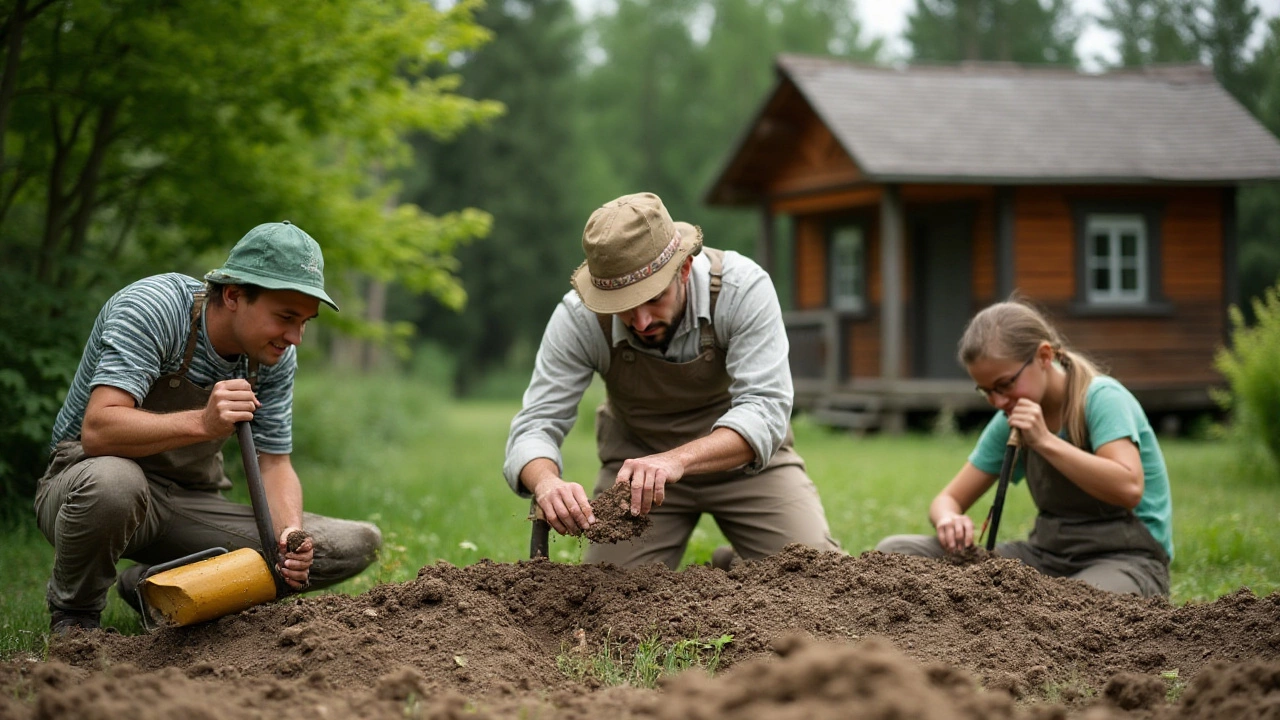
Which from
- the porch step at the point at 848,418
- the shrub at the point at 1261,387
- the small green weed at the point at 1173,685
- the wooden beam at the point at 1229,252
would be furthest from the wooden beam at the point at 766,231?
the small green weed at the point at 1173,685

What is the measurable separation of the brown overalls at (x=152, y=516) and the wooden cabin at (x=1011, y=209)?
10.2m

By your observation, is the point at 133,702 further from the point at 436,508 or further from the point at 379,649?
the point at 436,508

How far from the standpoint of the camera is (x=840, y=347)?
15.8 meters

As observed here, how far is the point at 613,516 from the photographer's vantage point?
3861 millimetres

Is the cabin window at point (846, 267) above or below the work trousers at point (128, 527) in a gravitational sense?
above

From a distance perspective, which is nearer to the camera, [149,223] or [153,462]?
[153,462]

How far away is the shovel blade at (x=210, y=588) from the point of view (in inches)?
140

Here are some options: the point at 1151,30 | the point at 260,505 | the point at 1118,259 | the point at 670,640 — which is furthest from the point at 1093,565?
the point at 1151,30

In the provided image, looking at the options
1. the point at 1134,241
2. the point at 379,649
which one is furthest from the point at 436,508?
the point at 1134,241

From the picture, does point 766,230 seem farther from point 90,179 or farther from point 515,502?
point 90,179

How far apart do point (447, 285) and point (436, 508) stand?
3.61 metres

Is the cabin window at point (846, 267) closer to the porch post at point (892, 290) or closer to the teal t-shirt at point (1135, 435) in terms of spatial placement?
the porch post at point (892, 290)

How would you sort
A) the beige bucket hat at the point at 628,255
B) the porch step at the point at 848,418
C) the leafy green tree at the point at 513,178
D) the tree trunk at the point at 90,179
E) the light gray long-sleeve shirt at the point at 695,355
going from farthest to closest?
the leafy green tree at the point at 513,178
the porch step at the point at 848,418
the tree trunk at the point at 90,179
the light gray long-sleeve shirt at the point at 695,355
the beige bucket hat at the point at 628,255

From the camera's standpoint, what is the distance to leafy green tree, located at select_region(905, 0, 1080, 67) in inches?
1336
